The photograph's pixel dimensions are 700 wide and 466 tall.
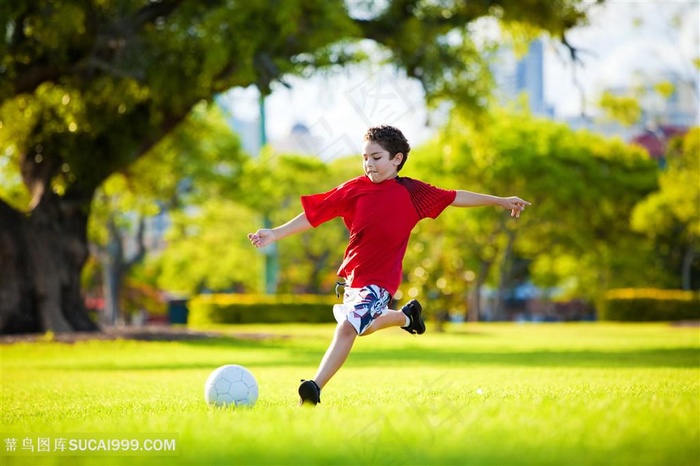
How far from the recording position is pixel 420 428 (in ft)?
14.5

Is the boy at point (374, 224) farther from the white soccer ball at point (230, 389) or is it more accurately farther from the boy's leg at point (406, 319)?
the white soccer ball at point (230, 389)

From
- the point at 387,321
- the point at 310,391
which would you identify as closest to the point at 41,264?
the point at 387,321

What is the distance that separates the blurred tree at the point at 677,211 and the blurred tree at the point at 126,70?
15.6 metres

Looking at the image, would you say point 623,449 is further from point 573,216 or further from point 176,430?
point 573,216

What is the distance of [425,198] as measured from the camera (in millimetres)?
6816

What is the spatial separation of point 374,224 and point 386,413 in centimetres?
187

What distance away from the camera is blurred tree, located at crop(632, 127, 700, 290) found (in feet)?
115

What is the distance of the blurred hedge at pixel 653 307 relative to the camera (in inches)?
1480

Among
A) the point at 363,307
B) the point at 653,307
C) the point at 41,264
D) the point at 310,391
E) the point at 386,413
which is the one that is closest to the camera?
the point at 386,413

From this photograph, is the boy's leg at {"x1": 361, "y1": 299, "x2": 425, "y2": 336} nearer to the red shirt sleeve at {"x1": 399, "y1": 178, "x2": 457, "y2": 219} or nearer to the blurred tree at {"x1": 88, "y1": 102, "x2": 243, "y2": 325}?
the red shirt sleeve at {"x1": 399, "y1": 178, "x2": 457, "y2": 219}

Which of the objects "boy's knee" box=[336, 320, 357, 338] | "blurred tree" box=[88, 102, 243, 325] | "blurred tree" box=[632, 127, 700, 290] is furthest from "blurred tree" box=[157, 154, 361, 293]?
"boy's knee" box=[336, 320, 357, 338]

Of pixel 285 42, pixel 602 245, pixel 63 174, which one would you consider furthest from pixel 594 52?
pixel 602 245

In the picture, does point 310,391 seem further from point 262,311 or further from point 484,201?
point 262,311

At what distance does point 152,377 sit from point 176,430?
672 centimetres
